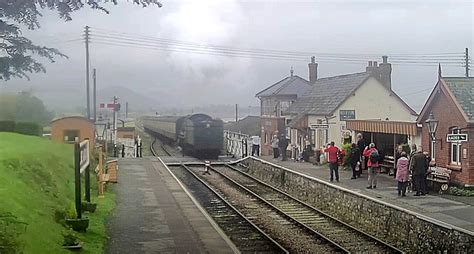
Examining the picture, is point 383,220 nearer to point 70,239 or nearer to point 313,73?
point 70,239

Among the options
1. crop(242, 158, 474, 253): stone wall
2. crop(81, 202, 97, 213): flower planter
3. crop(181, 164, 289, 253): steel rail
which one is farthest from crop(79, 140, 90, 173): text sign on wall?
crop(242, 158, 474, 253): stone wall

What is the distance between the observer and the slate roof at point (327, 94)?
2758cm

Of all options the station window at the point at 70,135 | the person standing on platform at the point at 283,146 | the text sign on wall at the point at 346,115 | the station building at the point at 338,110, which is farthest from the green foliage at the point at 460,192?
the text sign on wall at the point at 346,115

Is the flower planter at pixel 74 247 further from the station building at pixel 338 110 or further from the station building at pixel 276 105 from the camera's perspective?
the station building at pixel 276 105

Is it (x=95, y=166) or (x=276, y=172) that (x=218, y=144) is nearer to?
(x=276, y=172)

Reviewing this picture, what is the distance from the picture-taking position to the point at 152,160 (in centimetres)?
2872

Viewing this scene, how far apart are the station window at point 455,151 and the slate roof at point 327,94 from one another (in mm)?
11000

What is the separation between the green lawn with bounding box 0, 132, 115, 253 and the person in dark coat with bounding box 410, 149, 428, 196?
7201 mm

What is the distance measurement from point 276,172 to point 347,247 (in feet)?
35.6

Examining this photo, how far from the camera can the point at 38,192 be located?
35.9ft

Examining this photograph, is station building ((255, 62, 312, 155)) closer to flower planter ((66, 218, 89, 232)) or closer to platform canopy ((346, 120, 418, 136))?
platform canopy ((346, 120, 418, 136))

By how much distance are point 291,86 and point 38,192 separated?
24992 mm

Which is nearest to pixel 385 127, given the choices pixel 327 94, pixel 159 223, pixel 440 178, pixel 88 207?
pixel 440 178

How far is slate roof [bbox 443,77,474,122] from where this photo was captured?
15.5 m
